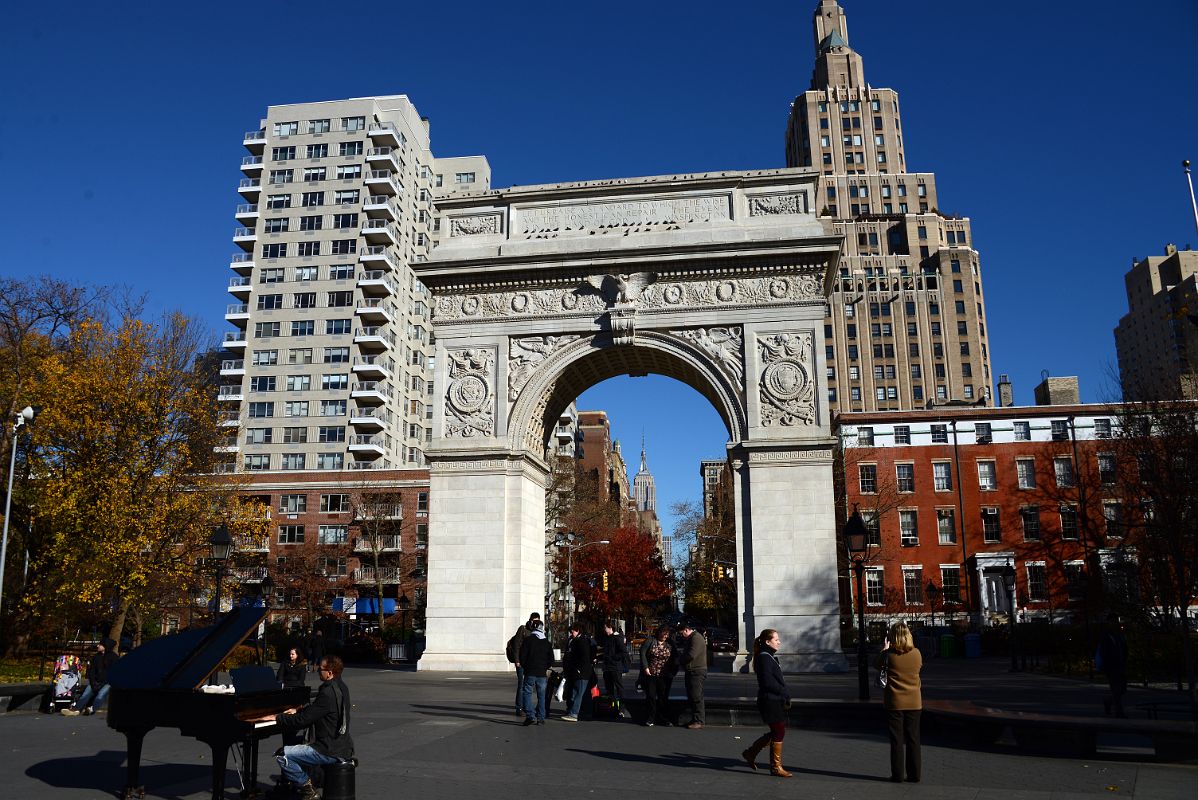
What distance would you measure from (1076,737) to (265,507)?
29.4 meters

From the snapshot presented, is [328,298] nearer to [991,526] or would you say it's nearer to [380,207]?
[380,207]

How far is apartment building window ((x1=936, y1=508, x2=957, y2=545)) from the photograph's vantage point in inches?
2076

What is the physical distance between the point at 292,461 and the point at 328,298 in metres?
12.8

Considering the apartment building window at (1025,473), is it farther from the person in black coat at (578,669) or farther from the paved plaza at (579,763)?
the person in black coat at (578,669)

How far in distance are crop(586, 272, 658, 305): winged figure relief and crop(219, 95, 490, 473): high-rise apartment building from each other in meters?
41.0

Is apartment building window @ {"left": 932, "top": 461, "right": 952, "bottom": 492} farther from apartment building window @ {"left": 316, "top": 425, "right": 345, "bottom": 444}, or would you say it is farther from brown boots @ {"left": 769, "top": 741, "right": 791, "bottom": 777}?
brown boots @ {"left": 769, "top": 741, "right": 791, "bottom": 777}

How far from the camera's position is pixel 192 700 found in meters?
8.82

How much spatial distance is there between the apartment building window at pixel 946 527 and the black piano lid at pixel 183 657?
49103 mm

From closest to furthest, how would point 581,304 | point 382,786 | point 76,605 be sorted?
1. point 382,786
2. point 581,304
3. point 76,605

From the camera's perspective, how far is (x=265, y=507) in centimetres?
3434

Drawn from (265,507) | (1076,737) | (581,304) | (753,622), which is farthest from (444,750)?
(265,507)

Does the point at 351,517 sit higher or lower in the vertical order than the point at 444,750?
higher

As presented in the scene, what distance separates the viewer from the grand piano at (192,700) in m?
8.72

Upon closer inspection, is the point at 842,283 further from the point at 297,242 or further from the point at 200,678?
the point at 200,678
